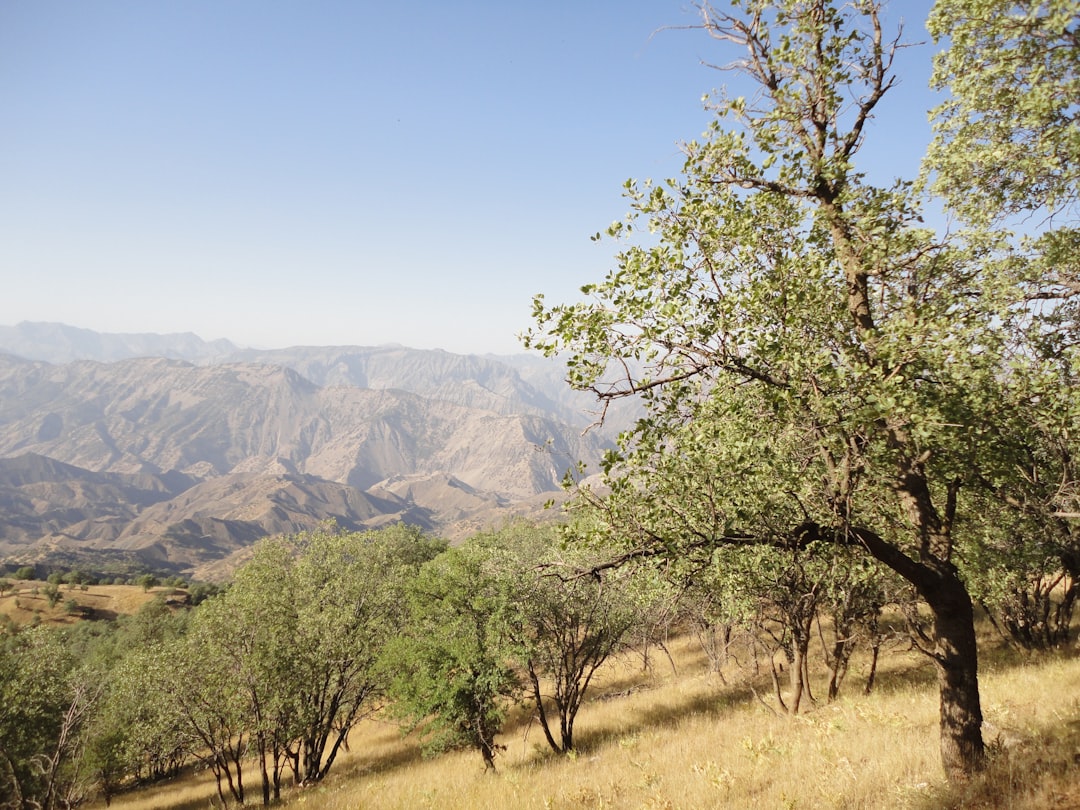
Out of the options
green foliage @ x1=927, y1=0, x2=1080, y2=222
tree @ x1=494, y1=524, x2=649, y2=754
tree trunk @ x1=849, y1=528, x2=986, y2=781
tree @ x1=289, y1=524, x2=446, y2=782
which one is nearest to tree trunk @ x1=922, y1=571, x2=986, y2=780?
tree trunk @ x1=849, y1=528, x2=986, y2=781

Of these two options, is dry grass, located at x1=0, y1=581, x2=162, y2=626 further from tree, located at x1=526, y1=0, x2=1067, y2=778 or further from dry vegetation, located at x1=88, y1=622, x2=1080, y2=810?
tree, located at x1=526, y1=0, x2=1067, y2=778

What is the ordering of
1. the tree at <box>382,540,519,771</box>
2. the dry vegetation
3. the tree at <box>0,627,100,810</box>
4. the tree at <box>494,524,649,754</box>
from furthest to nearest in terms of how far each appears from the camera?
the tree at <box>0,627,100,810</box> → the tree at <box>382,540,519,771</box> → the tree at <box>494,524,649,754</box> → the dry vegetation

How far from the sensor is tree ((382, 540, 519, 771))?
1964 centimetres

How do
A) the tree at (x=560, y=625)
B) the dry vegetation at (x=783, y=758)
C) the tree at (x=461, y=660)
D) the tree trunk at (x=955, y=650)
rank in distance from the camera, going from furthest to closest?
the tree at (x=461, y=660), the tree at (x=560, y=625), the dry vegetation at (x=783, y=758), the tree trunk at (x=955, y=650)

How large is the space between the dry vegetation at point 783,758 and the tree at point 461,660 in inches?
76.7

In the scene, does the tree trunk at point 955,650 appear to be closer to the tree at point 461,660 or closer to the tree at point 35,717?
the tree at point 461,660

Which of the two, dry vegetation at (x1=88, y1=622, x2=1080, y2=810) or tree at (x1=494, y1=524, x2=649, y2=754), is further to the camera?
tree at (x1=494, y1=524, x2=649, y2=754)

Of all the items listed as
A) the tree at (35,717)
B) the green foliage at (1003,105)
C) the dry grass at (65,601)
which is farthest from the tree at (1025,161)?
the dry grass at (65,601)

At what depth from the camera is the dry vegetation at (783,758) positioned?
27.1ft

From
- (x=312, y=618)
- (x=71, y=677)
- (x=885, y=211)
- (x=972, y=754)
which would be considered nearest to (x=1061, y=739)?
(x=972, y=754)

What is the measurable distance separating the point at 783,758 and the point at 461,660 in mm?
11668

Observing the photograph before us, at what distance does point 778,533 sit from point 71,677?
1721 inches

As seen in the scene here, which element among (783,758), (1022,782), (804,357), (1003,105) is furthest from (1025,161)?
(783,758)

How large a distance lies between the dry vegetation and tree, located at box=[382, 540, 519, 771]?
195 cm
